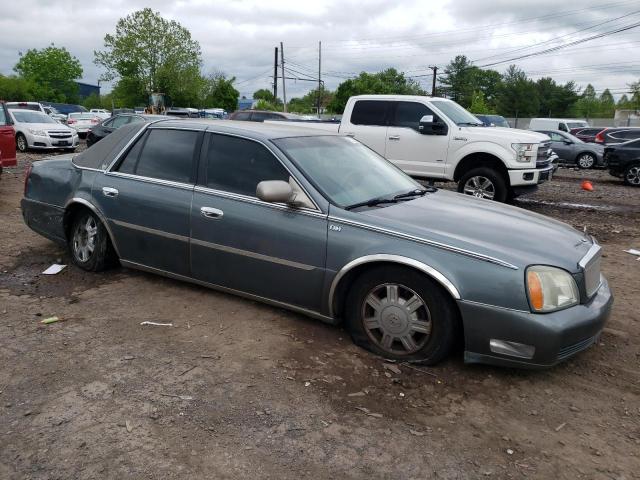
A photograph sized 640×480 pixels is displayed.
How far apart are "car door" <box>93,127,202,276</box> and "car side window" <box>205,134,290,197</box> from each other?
0.20 m

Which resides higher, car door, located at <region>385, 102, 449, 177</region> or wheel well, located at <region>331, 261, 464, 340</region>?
car door, located at <region>385, 102, 449, 177</region>

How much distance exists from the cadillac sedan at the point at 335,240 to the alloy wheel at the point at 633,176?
39.3 ft

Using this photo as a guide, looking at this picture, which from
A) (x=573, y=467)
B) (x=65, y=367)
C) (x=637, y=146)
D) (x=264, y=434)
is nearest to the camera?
(x=573, y=467)

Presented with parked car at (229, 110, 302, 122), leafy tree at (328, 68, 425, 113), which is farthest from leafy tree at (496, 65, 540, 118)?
parked car at (229, 110, 302, 122)

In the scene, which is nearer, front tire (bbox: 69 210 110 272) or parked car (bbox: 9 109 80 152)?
front tire (bbox: 69 210 110 272)

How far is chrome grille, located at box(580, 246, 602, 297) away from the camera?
11.8ft

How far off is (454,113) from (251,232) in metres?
7.20

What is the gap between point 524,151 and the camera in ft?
30.8

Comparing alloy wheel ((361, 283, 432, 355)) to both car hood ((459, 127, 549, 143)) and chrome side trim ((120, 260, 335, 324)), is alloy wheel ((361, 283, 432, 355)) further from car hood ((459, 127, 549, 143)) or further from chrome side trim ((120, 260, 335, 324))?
car hood ((459, 127, 549, 143))

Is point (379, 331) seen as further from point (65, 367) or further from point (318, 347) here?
point (65, 367)

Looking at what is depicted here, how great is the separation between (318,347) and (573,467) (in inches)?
70.3

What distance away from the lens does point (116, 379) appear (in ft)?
11.4

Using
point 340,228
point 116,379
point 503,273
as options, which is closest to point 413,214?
point 340,228

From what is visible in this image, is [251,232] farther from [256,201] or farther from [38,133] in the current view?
[38,133]
